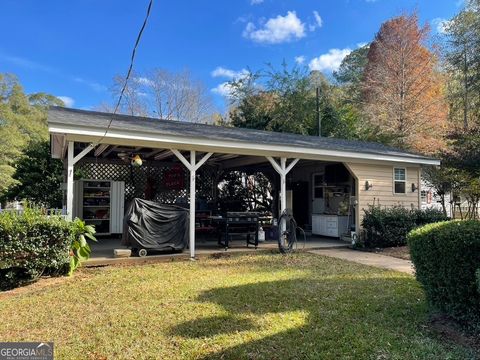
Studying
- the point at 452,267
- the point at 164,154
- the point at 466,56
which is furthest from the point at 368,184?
the point at 466,56

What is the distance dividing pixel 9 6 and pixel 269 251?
348 inches

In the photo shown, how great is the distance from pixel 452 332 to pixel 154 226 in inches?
227

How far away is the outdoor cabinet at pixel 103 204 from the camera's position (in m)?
11.3

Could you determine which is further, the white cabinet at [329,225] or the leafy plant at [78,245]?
the white cabinet at [329,225]

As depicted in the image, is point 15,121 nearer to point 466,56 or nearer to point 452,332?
point 452,332

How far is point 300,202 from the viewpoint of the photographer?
13.6 meters

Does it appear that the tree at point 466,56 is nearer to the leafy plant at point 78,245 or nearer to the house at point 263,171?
the house at point 263,171

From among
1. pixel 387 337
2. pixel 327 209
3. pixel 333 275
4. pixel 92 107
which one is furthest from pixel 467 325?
pixel 92 107

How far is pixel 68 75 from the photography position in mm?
20906

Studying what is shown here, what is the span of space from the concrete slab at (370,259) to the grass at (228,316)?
73 cm

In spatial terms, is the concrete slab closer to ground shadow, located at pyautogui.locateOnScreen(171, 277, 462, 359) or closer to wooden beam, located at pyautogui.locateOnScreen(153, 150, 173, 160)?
ground shadow, located at pyautogui.locateOnScreen(171, 277, 462, 359)

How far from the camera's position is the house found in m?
8.71

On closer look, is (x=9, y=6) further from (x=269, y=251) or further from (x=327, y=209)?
(x=327, y=209)

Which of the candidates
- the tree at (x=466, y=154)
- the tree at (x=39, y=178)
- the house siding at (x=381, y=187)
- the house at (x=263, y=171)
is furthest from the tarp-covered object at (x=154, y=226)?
the tree at (x=466, y=154)
